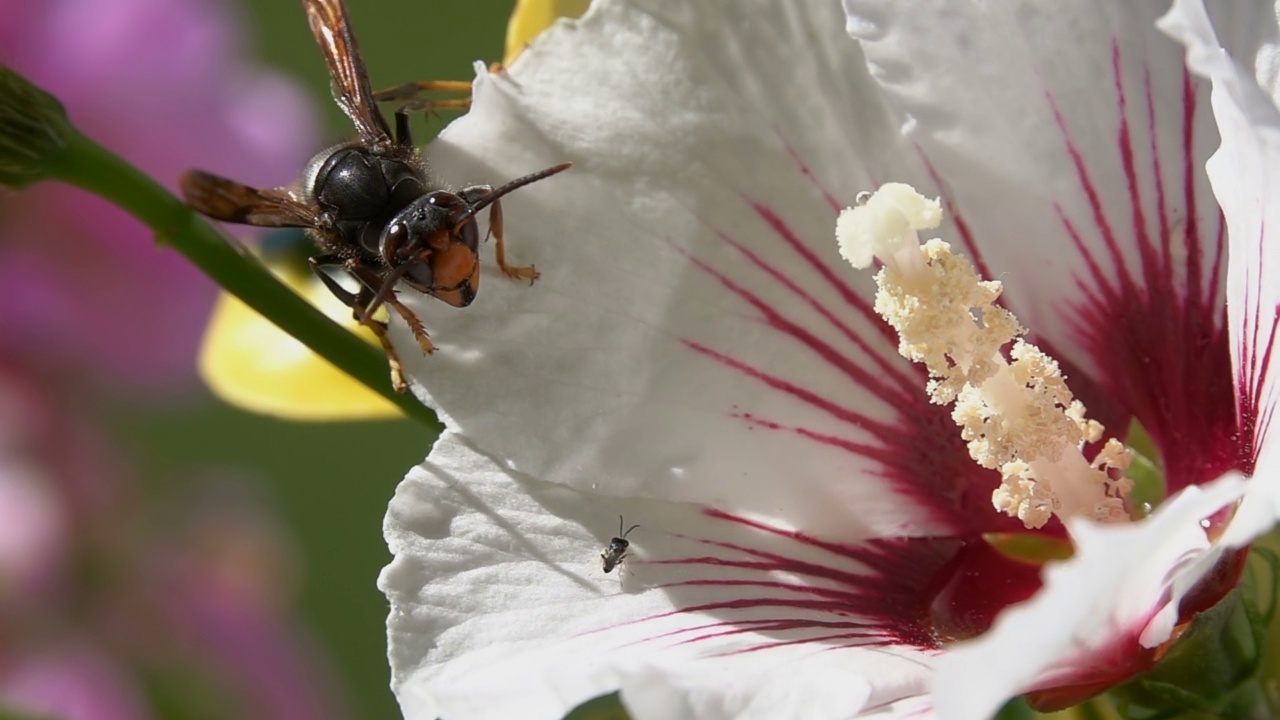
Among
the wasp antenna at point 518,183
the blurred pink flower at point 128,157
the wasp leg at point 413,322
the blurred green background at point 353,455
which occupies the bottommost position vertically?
the wasp leg at point 413,322

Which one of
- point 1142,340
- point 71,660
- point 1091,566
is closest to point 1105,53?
point 1142,340

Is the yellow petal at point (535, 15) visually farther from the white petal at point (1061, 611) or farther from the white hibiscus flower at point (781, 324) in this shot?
the white petal at point (1061, 611)

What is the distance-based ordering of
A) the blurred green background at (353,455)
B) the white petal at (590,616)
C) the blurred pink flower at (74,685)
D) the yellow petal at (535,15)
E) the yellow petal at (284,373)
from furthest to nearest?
the blurred green background at (353,455) < the blurred pink flower at (74,685) < the yellow petal at (284,373) < the yellow petal at (535,15) < the white petal at (590,616)

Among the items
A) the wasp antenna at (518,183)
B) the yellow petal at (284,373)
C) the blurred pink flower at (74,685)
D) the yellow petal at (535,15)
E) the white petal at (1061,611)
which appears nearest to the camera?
the white petal at (1061,611)

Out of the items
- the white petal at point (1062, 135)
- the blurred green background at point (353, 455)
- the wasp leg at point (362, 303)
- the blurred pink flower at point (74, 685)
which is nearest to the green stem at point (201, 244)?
the wasp leg at point (362, 303)

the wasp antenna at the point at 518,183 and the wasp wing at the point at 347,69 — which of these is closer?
the wasp antenna at the point at 518,183

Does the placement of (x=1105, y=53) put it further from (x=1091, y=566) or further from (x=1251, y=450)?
(x=1091, y=566)

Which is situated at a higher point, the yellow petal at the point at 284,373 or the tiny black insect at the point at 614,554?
the yellow petal at the point at 284,373

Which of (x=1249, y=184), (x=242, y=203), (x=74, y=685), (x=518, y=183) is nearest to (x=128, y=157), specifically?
(x=74, y=685)
